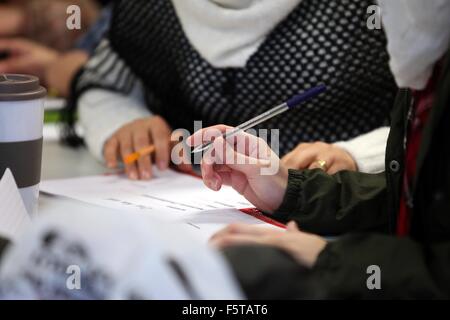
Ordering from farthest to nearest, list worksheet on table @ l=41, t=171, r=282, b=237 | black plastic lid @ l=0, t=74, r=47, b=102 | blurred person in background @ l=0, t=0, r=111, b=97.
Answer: blurred person in background @ l=0, t=0, r=111, b=97, worksheet on table @ l=41, t=171, r=282, b=237, black plastic lid @ l=0, t=74, r=47, b=102

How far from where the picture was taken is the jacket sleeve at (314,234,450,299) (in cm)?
53

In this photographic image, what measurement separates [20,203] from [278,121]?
0.45 meters

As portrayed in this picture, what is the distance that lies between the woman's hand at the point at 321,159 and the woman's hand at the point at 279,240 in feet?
0.87

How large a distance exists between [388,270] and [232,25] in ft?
1.77

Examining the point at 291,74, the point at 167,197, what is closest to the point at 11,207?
the point at 167,197

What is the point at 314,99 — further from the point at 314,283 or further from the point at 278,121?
the point at 314,283

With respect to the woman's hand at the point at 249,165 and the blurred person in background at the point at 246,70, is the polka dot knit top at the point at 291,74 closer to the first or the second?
the blurred person in background at the point at 246,70

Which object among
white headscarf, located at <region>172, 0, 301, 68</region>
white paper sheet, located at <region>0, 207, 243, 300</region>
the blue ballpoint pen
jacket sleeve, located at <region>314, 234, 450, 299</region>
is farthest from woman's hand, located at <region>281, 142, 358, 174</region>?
white paper sheet, located at <region>0, 207, 243, 300</region>

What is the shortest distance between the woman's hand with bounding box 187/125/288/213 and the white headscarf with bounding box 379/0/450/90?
0.76ft

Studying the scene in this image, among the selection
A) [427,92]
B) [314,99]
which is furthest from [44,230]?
[314,99]

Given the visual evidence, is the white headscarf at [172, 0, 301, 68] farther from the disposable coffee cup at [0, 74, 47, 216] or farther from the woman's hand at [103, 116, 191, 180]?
the disposable coffee cup at [0, 74, 47, 216]

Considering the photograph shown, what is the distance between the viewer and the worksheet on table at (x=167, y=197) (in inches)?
30.2

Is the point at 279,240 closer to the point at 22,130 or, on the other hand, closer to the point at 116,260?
the point at 116,260

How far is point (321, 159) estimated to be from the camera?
0.88 meters
